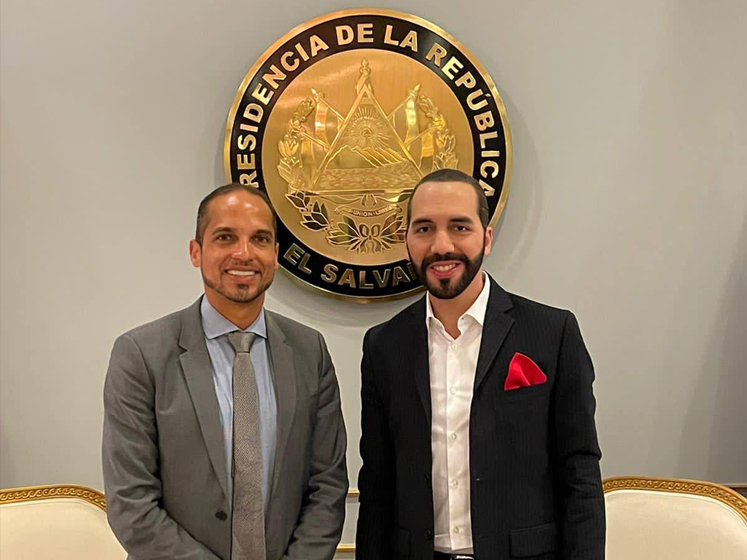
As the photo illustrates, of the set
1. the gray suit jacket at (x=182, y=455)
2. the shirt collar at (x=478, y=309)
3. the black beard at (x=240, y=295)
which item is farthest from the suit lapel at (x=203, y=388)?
the shirt collar at (x=478, y=309)

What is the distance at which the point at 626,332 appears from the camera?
7.54 feet

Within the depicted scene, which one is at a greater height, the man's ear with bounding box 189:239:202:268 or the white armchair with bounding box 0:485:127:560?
the man's ear with bounding box 189:239:202:268

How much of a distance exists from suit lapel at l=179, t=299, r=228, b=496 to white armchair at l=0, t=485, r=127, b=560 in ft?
2.74

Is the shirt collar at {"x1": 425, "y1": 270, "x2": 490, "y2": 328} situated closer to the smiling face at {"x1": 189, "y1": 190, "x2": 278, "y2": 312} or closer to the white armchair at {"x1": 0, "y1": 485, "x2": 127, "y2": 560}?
the smiling face at {"x1": 189, "y1": 190, "x2": 278, "y2": 312}

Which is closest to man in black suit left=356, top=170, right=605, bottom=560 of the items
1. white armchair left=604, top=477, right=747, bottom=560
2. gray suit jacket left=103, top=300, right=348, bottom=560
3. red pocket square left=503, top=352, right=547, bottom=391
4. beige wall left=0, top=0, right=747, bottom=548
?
red pocket square left=503, top=352, right=547, bottom=391

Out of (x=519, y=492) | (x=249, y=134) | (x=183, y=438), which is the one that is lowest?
(x=519, y=492)

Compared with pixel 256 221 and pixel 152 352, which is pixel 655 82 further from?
pixel 152 352

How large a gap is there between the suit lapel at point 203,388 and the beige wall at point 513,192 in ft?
2.39

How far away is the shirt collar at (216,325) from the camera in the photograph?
62.5 inches

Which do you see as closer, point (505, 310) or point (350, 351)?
point (505, 310)

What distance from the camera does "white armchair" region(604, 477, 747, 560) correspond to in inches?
77.7

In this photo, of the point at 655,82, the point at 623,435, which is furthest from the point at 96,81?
the point at 623,435

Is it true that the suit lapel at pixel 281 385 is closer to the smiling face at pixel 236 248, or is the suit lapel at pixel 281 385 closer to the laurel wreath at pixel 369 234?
the smiling face at pixel 236 248

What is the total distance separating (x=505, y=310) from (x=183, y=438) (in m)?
0.75
